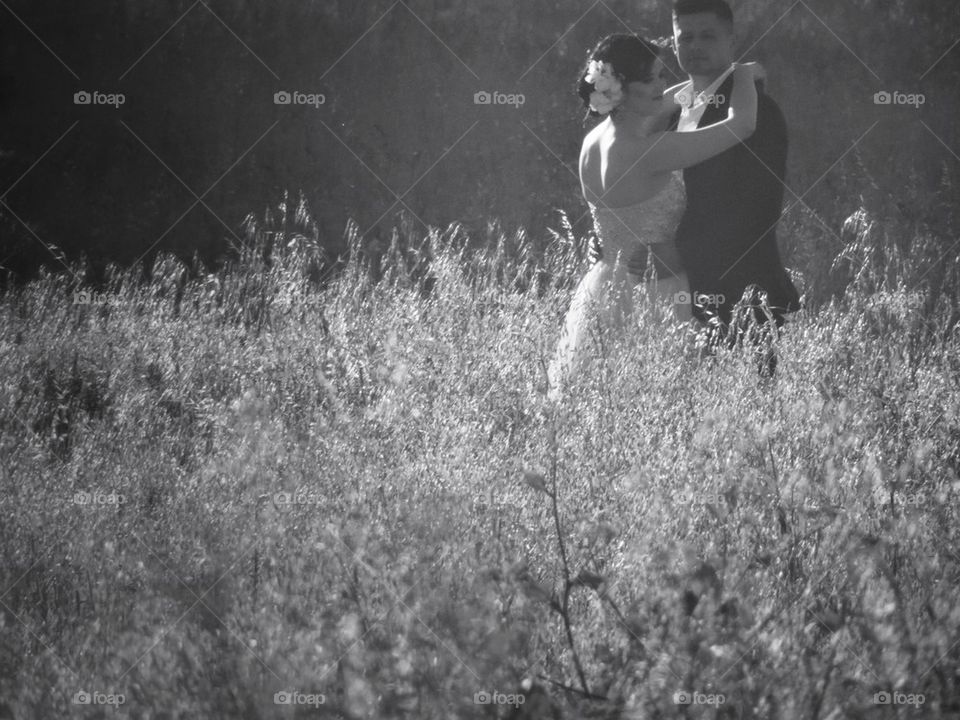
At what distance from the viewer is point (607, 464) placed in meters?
2.99

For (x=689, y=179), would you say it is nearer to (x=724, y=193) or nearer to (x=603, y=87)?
(x=724, y=193)

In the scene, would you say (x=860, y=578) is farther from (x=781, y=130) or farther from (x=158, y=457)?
(x=781, y=130)

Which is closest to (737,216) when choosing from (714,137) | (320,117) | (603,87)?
(714,137)

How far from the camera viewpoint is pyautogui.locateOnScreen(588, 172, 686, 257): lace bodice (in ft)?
14.6

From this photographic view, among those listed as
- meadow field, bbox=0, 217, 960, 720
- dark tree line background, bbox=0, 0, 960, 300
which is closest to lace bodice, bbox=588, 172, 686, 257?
meadow field, bbox=0, 217, 960, 720

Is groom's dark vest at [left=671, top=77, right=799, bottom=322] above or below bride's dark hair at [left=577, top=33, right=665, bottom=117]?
below

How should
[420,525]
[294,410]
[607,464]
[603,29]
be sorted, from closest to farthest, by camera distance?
[420,525] → [607,464] → [294,410] → [603,29]

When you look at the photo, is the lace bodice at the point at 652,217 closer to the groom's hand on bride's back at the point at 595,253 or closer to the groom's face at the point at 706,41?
the groom's hand on bride's back at the point at 595,253

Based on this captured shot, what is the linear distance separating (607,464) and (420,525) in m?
0.58

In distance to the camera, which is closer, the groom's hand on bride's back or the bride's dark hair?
the bride's dark hair

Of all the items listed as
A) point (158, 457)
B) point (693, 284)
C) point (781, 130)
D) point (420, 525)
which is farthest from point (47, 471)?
point (781, 130)

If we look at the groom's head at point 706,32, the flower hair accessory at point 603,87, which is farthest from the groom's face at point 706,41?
the flower hair accessory at point 603,87

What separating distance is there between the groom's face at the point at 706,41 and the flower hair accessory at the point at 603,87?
0.33 m

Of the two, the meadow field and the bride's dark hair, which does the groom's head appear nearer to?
the bride's dark hair
